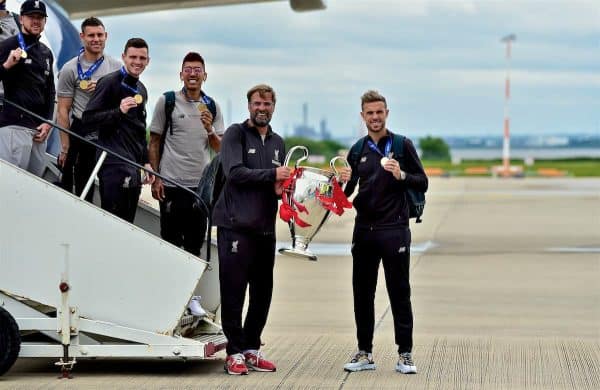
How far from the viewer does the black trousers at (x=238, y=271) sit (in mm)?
8438

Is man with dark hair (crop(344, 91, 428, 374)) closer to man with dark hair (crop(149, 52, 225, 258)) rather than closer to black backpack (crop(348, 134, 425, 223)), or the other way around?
black backpack (crop(348, 134, 425, 223))

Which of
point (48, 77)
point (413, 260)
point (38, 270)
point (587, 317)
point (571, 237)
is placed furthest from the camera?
point (571, 237)

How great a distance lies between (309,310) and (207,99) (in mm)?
3929

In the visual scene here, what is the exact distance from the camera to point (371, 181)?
28.0ft

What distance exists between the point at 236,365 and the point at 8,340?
1478 millimetres

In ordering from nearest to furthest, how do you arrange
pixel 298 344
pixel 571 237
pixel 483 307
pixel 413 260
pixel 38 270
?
pixel 38 270 → pixel 298 344 → pixel 483 307 → pixel 413 260 → pixel 571 237

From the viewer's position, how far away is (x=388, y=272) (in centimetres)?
863

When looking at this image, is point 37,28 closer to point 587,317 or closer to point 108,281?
point 108,281

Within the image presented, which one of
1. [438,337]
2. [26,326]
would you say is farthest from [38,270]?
[438,337]

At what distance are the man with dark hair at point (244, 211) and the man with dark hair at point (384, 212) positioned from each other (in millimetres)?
579

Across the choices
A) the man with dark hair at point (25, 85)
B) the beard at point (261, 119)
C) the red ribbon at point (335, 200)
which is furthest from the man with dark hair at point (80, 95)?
the red ribbon at point (335, 200)

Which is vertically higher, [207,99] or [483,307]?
[207,99]

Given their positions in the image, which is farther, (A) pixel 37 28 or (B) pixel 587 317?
(B) pixel 587 317

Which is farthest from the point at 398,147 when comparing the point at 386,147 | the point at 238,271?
the point at 238,271
